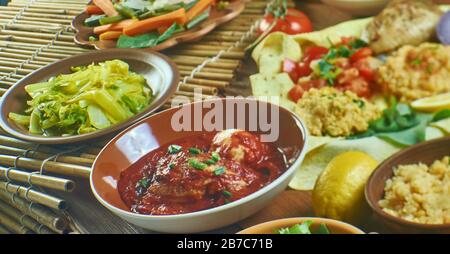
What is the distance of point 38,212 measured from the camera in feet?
2.97

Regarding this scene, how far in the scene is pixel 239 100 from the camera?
1.10 metres

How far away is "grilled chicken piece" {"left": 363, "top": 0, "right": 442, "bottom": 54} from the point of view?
1.46 meters

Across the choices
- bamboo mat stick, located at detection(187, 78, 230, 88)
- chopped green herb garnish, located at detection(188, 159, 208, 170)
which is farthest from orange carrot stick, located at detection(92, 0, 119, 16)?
chopped green herb garnish, located at detection(188, 159, 208, 170)

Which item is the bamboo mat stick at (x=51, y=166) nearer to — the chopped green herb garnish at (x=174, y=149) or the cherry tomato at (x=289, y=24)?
the chopped green herb garnish at (x=174, y=149)

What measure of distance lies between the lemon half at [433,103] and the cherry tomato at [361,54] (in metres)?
0.26

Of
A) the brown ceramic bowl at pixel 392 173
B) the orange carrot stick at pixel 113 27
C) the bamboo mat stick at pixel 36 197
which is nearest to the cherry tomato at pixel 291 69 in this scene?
the orange carrot stick at pixel 113 27

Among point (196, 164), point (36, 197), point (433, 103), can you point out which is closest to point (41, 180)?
point (36, 197)

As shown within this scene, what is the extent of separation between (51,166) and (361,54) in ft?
2.80

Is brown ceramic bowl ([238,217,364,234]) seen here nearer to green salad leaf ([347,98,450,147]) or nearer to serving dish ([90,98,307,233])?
serving dish ([90,98,307,233])

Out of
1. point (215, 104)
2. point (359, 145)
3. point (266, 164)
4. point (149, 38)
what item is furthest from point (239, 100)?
point (149, 38)

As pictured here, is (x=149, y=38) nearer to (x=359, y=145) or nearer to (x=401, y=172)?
(x=359, y=145)

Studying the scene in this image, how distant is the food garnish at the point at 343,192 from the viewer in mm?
937

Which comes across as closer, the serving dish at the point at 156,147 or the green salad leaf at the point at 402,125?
the serving dish at the point at 156,147

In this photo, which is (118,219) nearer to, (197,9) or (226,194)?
(226,194)
